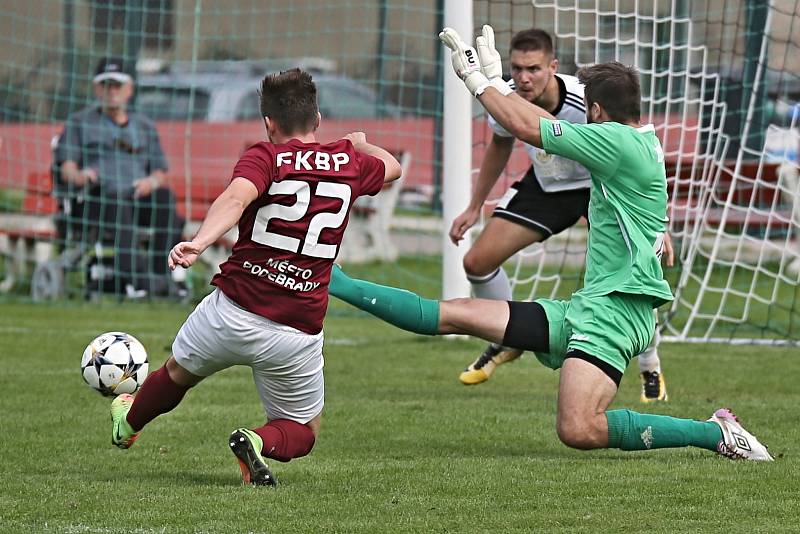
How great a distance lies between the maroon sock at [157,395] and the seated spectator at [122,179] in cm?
756

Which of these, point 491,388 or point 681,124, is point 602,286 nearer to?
point 491,388

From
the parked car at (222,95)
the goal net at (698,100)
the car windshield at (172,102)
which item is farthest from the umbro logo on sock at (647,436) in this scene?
the car windshield at (172,102)

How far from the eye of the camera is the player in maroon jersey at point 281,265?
191 inches

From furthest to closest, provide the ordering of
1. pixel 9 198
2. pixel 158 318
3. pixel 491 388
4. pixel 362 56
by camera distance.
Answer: pixel 9 198, pixel 362 56, pixel 158 318, pixel 491 388

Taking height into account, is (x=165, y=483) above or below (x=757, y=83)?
below

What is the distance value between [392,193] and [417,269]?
1132 millimetres

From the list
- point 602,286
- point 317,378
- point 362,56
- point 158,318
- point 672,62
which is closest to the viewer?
point 317,378

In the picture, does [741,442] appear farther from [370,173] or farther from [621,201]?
[370,173]

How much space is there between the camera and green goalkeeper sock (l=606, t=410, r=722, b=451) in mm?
5379

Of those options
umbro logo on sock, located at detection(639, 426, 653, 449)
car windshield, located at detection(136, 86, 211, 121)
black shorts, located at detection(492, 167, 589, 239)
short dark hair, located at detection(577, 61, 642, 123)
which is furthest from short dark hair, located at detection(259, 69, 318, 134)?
car windshield, located at detection(136, 86, 211, 121)

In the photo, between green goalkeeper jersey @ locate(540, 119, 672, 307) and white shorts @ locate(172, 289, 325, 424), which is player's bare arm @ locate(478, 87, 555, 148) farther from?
white shorts @ locate(172, 289, 325, 424)

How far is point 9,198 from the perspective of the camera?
15.2 m

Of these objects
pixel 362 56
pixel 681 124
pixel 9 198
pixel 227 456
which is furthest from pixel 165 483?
pixel 9 198

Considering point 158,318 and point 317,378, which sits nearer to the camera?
point 317,378
